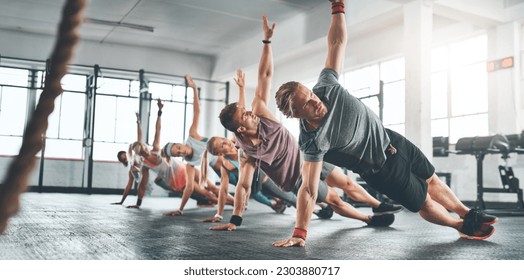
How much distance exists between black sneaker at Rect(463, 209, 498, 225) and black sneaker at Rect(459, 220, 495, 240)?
0.02 metres

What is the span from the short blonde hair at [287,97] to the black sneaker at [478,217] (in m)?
1.12

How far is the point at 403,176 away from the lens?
2191 mm

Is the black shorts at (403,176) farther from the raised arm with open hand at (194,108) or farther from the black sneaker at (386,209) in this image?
the raised arm with open hand at (194,108)

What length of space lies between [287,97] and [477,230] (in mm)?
1284

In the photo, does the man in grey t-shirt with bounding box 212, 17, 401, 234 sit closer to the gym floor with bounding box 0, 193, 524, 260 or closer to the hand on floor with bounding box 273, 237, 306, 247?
the gym floor with bounding box 0, 193, 524, 260

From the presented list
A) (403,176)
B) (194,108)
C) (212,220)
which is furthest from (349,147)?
(194,108)

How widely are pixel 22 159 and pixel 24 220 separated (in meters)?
3.24

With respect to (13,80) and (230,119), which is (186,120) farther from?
(230,119)

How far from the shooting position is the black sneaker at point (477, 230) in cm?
244

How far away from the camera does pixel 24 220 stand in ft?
10.7

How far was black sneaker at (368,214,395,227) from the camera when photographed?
327 cm

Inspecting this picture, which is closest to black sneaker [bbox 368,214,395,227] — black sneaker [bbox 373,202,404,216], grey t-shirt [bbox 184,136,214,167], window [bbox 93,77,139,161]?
black sneaker [bbox 373,202,404,216]

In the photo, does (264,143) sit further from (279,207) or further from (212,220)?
(279,207)

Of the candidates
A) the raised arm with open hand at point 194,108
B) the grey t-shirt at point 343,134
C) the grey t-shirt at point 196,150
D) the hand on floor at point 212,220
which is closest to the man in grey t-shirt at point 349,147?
the grey t-shirt at point 343,134
